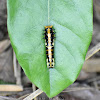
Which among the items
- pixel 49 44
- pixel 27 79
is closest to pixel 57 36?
pixel 49 44

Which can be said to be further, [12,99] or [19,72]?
[19,72]

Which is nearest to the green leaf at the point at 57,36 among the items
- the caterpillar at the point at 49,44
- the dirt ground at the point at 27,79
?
the caterpillar at the point at 49,44

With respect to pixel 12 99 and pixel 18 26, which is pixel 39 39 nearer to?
pixel 18 26

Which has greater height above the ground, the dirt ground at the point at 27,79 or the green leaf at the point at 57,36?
the green leaf at the point at 57,36

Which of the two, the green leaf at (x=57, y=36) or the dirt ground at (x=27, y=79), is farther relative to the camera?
the dirt ground at (x=27, y=79)

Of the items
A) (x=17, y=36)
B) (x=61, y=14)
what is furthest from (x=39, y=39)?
(x=61, y=14)

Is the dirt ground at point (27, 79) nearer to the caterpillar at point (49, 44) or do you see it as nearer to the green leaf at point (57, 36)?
the green leaf at point (57, 36)

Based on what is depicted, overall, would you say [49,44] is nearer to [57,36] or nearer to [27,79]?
[57,36]

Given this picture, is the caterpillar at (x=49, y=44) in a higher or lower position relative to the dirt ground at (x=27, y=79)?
higher

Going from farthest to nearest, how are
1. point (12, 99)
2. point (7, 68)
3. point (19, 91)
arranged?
point (7, 68)
point (19, 91)
point (12, 99)
